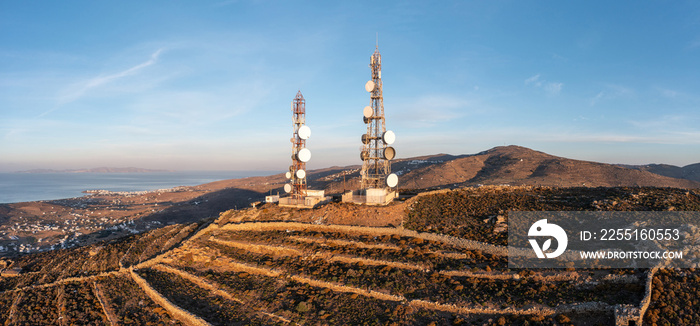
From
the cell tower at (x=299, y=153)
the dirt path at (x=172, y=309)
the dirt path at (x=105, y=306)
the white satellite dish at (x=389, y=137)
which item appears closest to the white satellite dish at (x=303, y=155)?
the cell tower at (x=299, y=153)

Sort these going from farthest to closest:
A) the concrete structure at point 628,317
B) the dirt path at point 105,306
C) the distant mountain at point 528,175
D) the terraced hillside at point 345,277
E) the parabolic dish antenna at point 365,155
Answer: the distant mountain at point 528,175 < the parabolic dish antenna at point 365,155 < the dirt path at point 105,306 < the terraced hillside at point 345,277 < the concrete structure at point 628,317

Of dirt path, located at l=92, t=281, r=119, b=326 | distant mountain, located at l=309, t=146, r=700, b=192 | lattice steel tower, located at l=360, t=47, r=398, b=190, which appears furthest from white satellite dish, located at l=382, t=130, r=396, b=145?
distant mountain, located at l=309, t=146, r=700, b=192

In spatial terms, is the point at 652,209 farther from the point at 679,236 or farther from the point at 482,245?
the point at 482,245

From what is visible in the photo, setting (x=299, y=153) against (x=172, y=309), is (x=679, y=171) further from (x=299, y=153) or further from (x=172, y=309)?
(x=172, y=309)

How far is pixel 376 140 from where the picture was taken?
102 feet

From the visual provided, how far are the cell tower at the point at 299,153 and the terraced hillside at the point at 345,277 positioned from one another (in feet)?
11.1

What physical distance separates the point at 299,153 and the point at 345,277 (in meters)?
15.8

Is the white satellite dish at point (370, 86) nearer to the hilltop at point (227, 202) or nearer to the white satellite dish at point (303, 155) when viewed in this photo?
the white satellite dish at point (303, 155)

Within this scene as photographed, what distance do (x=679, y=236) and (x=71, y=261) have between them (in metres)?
40.2

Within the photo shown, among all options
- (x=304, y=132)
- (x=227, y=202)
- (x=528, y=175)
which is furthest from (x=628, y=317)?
(x=227, y=202)

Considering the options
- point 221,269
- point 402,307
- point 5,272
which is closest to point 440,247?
point 402,307

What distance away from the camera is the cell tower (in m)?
30.0

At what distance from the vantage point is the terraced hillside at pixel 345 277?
12.7m

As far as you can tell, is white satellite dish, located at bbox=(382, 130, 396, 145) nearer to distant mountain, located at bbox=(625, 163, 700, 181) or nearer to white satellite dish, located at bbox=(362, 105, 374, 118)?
white satellite dish, located at bbox=(362, 105, 374, 118)
